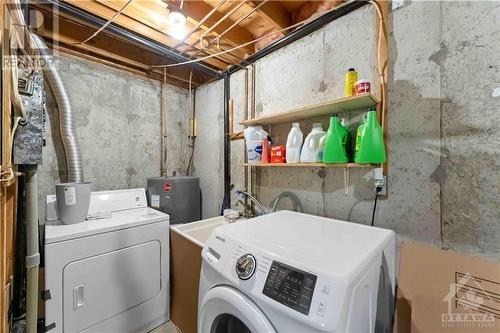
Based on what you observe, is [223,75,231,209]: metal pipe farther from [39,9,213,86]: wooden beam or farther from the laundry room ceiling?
[39,9,213,86]: wooden beam

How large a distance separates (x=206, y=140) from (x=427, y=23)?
2.17m

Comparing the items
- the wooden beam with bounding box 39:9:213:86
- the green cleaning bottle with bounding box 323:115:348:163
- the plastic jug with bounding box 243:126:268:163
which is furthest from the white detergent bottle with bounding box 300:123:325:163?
the wooden beam with bounding box 39:9:213:86

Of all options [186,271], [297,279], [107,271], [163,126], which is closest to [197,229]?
[186,271]

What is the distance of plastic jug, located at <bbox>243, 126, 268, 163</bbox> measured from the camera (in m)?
1.82

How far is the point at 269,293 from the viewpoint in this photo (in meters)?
0.77

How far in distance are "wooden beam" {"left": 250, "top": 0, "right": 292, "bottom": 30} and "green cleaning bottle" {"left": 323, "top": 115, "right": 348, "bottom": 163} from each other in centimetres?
102

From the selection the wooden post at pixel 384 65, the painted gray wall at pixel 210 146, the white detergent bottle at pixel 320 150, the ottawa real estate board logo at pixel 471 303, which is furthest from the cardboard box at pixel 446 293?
the painted gray wall at pixel 210 146

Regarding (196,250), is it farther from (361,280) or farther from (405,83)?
(405,83)

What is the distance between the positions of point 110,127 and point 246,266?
2101mm

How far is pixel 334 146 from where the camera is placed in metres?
1.31

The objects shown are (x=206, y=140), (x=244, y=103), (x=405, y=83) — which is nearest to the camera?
(x=405, y=83)

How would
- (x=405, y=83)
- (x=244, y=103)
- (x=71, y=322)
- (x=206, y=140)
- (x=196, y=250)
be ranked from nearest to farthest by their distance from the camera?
(x=405, y=83) → (x=71, y=322) → (x=196, y=250) → (x=244, y=103) → (x=206, y=140)

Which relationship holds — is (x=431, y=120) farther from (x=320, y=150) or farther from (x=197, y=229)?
(x=197, y=229)

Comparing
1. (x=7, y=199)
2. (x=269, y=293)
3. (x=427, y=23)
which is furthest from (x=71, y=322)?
(x=427, y=23)
